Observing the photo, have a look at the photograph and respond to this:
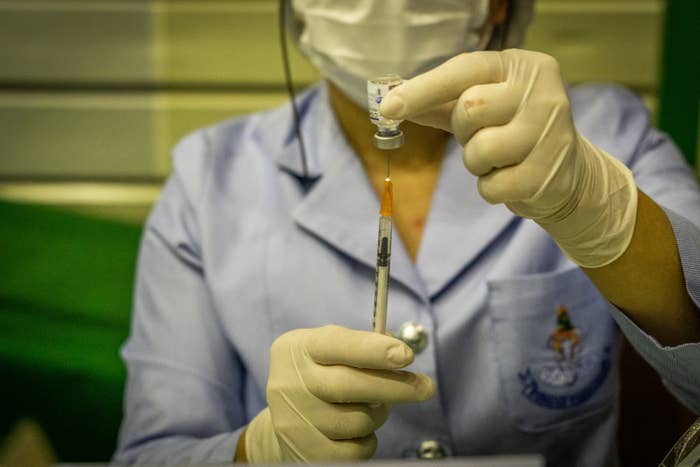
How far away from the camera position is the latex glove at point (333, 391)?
0.90 meters

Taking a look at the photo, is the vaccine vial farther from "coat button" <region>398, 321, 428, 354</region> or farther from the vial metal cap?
"coat button" <region>398, 321, 428, 354</region>

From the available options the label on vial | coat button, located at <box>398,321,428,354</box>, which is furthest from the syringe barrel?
coat button, located at <box>398,321,428,354</box>

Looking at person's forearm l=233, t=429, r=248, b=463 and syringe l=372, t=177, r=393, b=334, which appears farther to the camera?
person's forearm l=233, t=429, r=248, b=463

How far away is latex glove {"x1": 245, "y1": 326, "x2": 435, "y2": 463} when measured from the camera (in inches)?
35.3

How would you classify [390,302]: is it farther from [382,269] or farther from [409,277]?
[382,269]

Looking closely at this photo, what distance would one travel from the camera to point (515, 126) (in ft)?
2.82

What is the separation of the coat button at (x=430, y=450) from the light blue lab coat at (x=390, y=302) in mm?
10

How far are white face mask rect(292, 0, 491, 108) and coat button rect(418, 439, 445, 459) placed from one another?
1.73ft

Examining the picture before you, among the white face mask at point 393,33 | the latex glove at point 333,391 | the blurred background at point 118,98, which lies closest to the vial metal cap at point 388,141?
the latex glove at point 333,391

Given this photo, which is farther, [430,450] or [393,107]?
[430,450]

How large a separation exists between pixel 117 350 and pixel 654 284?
3.51 ft

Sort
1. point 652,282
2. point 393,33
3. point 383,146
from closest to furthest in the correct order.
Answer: point 383,146, point 652,282, point 393,33

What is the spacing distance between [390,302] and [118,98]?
1197 mm

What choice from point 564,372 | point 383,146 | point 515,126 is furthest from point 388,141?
point 564,372
